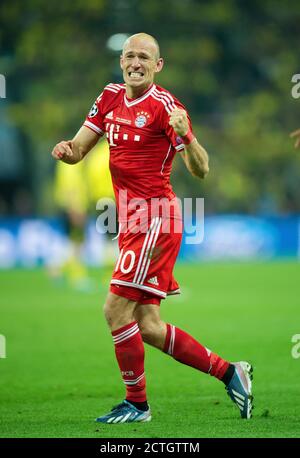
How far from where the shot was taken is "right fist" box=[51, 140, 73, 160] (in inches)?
288

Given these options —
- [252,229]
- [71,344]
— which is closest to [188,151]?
[71,344]

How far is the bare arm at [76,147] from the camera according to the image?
7344mm

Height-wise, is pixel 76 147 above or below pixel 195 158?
above

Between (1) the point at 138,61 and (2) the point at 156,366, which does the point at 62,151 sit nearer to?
(1) the point at 138,61

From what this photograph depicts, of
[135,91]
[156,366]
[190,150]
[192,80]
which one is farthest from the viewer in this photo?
[192,80]

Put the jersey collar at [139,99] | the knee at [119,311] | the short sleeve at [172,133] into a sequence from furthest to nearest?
the jersey collar at [139,99] < the knee at [119,311] < the short sleeve at [172,133]

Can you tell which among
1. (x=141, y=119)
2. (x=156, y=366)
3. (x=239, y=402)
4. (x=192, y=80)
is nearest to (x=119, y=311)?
(x=239, y=402)

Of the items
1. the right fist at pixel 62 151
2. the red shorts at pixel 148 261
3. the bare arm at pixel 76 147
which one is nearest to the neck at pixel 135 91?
the bare arm at pixel 76 147

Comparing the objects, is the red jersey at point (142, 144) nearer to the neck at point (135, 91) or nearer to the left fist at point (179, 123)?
the neck at point (135, 91)

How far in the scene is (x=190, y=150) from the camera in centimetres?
695

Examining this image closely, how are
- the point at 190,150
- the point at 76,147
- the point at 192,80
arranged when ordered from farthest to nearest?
the point at 192,80 → the point at 76,147 → the point at 190,150

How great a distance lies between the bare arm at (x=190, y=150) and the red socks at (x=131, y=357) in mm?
1141

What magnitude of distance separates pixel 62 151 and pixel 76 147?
0.79 feet

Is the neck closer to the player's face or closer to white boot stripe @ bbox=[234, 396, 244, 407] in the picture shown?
the player's face
